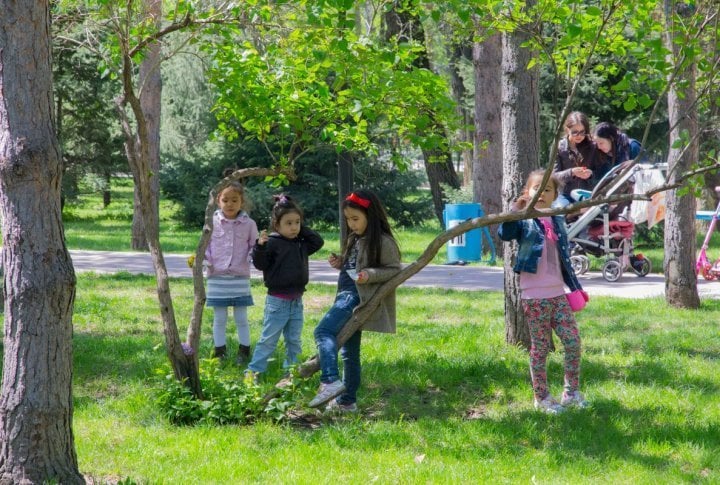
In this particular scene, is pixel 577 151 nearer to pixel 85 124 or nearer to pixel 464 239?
pixel 464 239

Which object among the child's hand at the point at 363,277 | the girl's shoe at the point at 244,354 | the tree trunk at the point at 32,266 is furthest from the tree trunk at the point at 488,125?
the tree trunk at the point at 32,266

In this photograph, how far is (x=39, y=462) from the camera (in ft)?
13.3

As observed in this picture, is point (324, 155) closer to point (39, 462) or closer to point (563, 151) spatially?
point (563, 151)

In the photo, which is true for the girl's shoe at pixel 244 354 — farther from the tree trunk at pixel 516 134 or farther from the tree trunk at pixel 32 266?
the tree trunk at pixel 32 266

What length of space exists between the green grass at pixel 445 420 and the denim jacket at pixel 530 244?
34.5 inches

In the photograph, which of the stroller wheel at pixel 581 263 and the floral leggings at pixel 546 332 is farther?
the stroller wheel at pixel 581 263

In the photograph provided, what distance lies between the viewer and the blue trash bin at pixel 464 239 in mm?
15086

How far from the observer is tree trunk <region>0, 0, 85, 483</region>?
3.89m

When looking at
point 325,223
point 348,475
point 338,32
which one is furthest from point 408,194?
point 348,475

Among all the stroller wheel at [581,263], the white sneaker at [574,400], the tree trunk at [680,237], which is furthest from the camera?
the stroller wheel at [581,263]

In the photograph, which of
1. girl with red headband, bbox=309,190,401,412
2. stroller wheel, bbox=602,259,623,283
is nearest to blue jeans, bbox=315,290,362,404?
girl with red headband, bbox=309,190,401,412

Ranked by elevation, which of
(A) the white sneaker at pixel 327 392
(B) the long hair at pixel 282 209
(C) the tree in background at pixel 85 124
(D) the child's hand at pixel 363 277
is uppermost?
(C) the tree in background at pixel 85 124

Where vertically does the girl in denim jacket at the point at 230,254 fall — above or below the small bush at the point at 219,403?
above

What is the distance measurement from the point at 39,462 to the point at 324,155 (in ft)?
58.5
